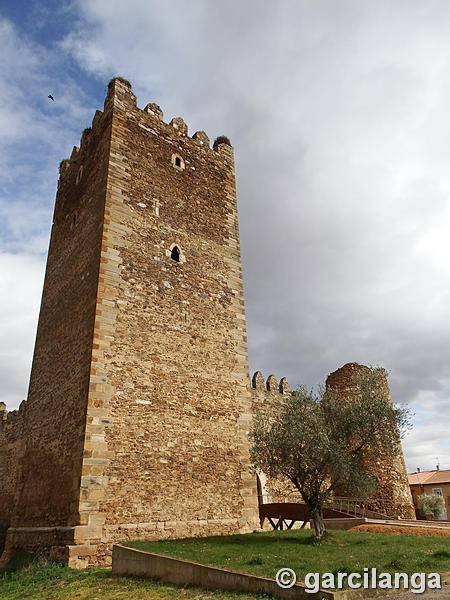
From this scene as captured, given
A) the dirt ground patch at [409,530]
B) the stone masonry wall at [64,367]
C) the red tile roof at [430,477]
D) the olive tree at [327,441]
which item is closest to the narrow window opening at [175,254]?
the stone masonry wall at [64,367]

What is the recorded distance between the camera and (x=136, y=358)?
35.9 ft

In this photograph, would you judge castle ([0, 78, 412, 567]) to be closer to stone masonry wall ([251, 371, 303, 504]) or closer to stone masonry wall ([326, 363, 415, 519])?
stone masonry wall ([251, 371, 303, 504])

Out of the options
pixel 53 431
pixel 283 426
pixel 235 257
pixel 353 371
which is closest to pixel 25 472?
pixel 53 431

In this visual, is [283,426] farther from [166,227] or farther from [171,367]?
[166,227]

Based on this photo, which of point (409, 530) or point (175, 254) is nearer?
point (409, 530)

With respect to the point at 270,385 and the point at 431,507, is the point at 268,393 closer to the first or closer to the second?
the point at 270,385

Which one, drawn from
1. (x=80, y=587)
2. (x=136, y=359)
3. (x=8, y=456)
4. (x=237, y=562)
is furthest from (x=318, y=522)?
(x=8, y=456)

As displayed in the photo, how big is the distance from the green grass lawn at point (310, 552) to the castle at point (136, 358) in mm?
1081

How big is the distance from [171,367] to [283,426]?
3113 mm

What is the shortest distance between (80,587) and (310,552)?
12.8 feet

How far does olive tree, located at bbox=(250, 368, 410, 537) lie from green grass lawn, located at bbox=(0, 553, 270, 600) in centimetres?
430

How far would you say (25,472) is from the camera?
40.5 ft

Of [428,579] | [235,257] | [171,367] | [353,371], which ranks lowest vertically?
[428,579]

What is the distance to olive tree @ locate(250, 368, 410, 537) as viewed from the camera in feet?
33.6
